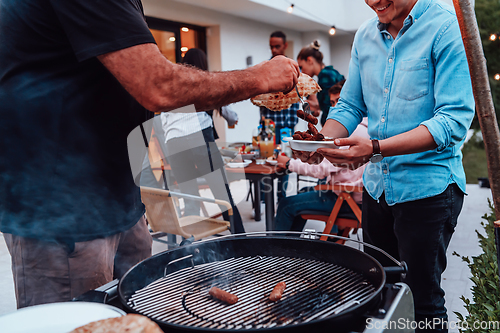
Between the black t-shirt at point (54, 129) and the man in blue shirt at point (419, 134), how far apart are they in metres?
0.88

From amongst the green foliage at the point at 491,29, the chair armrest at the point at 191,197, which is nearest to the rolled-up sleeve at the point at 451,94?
the chair armrest at the point at 191,197

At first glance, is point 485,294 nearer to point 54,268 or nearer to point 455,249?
point 54,268

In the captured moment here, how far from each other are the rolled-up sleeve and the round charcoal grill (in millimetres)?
640

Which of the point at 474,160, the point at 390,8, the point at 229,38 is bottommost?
the point at 474,160

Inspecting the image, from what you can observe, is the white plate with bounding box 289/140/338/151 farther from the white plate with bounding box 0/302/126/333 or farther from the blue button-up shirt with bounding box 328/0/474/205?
the white plate with bounding box 0/302/126/333

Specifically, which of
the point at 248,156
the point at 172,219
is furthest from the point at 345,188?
the point at 248,156

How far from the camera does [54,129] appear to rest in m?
1.19

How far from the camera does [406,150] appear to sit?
63.2 inches

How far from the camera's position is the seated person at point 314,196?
11.2 ft

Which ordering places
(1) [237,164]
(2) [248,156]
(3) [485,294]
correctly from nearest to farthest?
(3) [485,294], (1) [237,164], (2) [248,156]

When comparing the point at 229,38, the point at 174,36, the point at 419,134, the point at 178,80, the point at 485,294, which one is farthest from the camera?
the point at 229,38

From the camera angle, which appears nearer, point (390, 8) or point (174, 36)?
point (390, 8)

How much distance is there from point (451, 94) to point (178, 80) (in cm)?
113

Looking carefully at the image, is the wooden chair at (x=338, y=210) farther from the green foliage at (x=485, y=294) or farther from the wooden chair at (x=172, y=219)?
the green foliage at (x=485, y=294)
